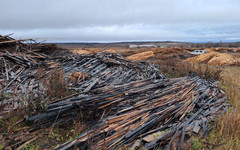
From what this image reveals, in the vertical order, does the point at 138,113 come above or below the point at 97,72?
below

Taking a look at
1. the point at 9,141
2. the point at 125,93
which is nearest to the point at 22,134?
the point at 9,141

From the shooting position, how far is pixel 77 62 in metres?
7.11

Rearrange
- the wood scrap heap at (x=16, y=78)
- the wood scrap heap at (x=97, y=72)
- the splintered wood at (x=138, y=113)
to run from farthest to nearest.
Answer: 1. the wood scrap heap at (x=97, y=72)
2. the wood scrap heap at (x=16, y=78)
3. the splintered wood at (x=138, y=113)

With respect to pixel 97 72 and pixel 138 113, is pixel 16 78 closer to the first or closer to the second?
pixel 97 72

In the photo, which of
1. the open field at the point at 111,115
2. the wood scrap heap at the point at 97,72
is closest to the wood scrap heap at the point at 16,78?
the open field at the point at 111,115

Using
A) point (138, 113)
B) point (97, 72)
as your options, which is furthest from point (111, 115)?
point (97, 72)

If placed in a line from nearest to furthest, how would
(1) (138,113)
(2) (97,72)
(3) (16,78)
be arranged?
(1) (138,113) < (3) (16,78) < (2) (97,72)

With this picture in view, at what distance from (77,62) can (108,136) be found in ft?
Answer: 15.3

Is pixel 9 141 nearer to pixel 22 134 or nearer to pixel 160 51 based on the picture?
pixel 22 134

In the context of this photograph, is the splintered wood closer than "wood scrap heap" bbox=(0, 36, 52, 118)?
Yes

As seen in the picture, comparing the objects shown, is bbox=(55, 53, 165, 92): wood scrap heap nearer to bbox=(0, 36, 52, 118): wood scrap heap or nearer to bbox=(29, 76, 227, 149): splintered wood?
bbox=(29, 76, 227, 149): splintered wood

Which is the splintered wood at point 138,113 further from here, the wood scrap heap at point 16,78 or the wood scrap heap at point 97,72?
the wood scrap heap at point 16,78

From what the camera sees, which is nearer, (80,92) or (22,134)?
(22,134)

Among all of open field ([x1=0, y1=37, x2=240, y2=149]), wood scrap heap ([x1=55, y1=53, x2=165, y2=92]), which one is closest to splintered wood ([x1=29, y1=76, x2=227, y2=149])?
open field ([x1=0, y1=37, x2=240, y2=149])
